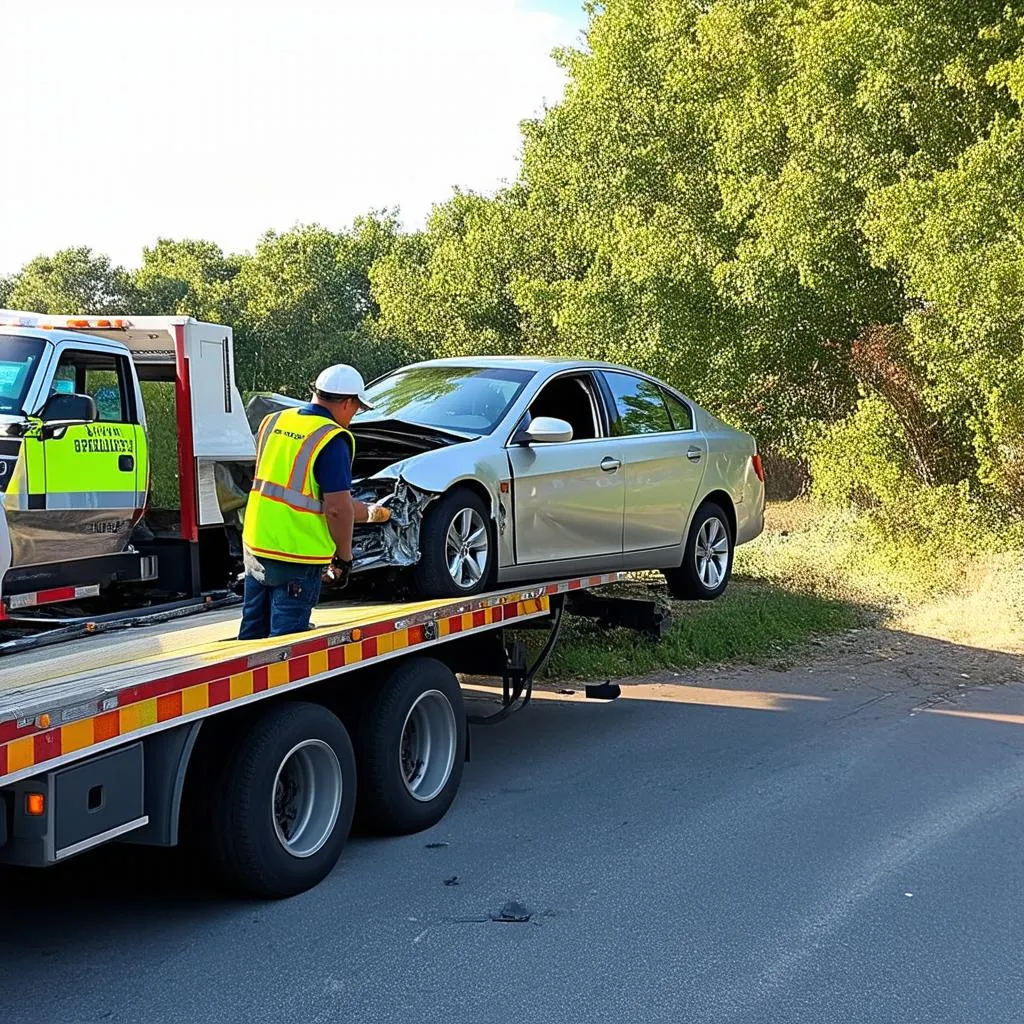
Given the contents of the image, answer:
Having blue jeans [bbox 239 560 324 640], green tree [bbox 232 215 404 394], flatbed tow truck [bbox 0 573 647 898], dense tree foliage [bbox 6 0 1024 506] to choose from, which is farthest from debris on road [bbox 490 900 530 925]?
green tree [bbox 232 215 404 394]

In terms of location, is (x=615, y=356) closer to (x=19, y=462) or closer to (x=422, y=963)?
(x=19, y=462)

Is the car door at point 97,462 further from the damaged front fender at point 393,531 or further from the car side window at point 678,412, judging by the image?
the car side window at point 678,412

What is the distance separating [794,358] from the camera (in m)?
17.6

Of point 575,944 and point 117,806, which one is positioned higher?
point 117,806

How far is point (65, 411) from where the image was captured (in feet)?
22.7

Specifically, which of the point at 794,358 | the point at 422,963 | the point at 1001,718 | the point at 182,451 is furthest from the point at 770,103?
the point at 422,963

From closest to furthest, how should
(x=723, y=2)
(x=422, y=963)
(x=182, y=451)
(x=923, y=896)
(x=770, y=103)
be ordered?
(x=422, y=963) < (x=923, y=896) < (x=182, y=451) < (x=770, y=103) < (x=723, y=2)

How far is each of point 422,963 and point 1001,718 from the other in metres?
5.58

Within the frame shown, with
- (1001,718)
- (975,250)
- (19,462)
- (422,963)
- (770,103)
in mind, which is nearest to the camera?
(422,963)

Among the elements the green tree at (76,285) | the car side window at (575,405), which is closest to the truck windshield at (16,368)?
the car side window at (575,405)

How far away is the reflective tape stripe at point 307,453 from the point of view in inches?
217

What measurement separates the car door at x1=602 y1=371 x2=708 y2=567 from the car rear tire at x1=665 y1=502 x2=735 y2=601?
8.9 inches

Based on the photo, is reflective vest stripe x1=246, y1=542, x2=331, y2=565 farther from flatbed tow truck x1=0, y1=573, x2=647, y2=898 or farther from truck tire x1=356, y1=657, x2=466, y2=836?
truck tire x1=356, y1=657, x2=466, y2=836

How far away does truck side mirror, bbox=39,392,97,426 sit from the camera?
689 cm
